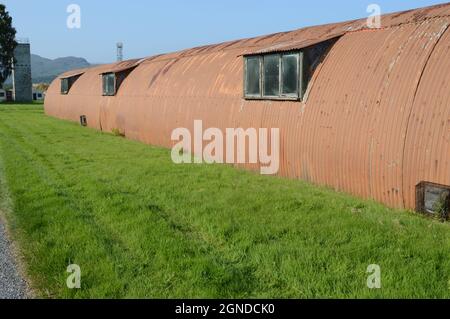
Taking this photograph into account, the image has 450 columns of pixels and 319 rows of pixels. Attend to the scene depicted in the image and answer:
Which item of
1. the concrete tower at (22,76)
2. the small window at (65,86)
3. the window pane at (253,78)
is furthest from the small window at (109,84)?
the concrete tower at (22,76)

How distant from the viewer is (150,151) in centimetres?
1479

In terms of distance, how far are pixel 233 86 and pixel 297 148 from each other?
3.59 meters

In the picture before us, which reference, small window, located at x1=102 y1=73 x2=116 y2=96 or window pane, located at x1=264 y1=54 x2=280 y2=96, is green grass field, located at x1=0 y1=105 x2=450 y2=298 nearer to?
window pane, located at x1=264 y1=54 x2=280 y2=96

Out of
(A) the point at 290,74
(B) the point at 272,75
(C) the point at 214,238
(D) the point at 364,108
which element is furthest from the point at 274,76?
(C) the point at 214,238

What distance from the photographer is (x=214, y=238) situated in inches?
253

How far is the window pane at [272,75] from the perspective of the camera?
34.9 ft

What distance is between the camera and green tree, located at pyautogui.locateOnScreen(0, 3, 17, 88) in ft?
192

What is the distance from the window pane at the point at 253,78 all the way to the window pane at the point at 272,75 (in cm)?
30

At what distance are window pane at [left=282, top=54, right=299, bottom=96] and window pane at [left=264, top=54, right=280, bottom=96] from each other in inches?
7.1

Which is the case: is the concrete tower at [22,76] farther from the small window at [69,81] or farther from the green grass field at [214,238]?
the green grass field at [214,238]

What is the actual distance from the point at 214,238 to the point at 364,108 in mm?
3733

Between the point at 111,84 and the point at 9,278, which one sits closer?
the point at 9,278

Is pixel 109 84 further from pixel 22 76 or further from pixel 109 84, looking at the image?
pixel 22 76

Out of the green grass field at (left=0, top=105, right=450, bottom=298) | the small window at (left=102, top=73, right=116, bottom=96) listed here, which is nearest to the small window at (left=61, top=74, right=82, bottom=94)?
the small window at (left=102, top=73, right=116, bottom=96)
